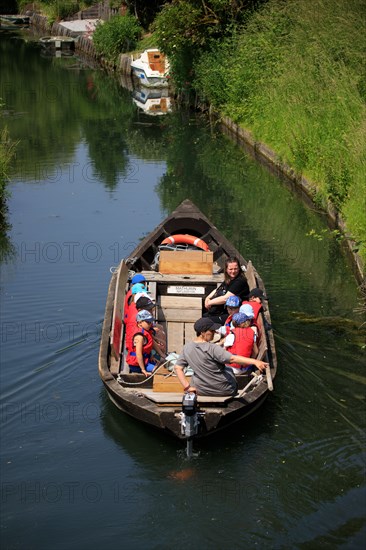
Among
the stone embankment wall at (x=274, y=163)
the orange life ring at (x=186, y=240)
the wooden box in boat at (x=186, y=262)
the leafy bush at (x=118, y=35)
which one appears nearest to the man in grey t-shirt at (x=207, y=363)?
the wooden box in boat at (x=186, y=262)

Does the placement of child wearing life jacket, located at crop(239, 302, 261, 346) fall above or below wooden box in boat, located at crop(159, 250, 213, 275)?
above

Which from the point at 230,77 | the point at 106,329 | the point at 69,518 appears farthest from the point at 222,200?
the point at 69,518

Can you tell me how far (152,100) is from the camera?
42.4 meters

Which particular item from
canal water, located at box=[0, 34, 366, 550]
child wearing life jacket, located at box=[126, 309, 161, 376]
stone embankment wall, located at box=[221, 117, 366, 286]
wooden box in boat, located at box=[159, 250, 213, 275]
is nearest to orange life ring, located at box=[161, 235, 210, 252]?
wooden box in boat, located at box=[159, 250, 213, 275]

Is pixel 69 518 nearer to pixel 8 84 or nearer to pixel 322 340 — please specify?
pixel 322 340

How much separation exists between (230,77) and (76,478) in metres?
23.3

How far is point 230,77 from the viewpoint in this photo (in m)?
32.4

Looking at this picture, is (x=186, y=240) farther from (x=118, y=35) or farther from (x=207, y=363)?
(x=118, y=35)

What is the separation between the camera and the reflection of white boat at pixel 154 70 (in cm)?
4350

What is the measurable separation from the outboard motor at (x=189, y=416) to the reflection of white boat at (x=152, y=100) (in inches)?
1133

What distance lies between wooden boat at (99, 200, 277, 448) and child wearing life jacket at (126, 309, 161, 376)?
176 millimetres

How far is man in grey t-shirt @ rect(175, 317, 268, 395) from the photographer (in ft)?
37.2

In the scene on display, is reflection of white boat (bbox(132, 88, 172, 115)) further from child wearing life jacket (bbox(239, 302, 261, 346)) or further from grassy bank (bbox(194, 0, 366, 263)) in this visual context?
child wearing life jacket (bbox(239, 302, 261, 346))

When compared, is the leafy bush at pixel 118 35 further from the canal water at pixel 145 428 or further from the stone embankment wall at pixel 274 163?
the canal water at pixel 145 428
